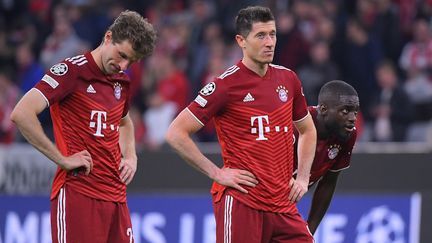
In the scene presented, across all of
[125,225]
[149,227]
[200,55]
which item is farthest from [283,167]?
[200,55]

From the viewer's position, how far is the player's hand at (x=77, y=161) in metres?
7.62

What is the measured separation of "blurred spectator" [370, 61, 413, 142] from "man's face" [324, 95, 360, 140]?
5848 millimetres

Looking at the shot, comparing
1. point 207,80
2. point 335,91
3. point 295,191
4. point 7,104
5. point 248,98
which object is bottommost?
point 295,191

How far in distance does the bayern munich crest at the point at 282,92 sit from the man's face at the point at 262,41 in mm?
220

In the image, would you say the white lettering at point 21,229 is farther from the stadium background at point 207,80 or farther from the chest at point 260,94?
the chest at point 260,94

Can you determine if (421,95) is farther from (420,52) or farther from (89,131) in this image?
(89,131)

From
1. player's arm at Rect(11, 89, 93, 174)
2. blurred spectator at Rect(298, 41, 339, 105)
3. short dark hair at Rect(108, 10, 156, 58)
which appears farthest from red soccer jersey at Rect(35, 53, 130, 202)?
blurred spectator at Rect(298, 41, 339, 105)

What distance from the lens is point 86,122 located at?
7.74m

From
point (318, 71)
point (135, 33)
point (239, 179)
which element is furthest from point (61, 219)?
point (318, 71)

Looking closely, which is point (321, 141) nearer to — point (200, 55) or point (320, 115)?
point (320, 115)

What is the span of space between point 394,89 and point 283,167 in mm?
6834

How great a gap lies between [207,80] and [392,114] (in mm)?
2570

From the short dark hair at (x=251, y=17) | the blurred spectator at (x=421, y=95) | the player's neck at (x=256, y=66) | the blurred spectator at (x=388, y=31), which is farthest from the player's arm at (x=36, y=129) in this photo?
the blurred spectator at (x=388, y=31)

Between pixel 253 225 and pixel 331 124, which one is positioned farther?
→ pixel 331 124
